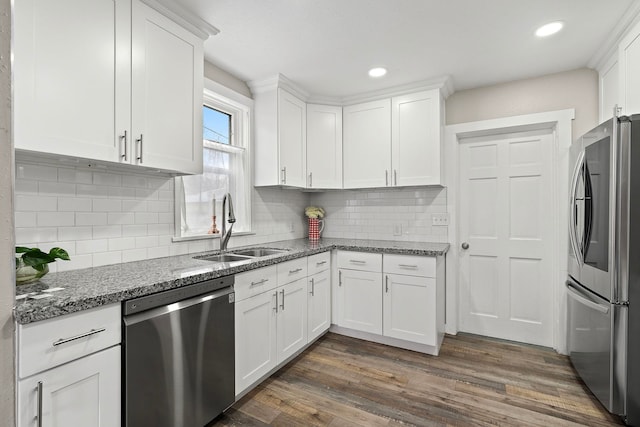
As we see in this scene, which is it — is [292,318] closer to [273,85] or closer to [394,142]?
[394,142]

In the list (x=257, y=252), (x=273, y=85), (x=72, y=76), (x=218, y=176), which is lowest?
(x=257, y=252)

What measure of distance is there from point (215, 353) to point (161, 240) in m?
0.93

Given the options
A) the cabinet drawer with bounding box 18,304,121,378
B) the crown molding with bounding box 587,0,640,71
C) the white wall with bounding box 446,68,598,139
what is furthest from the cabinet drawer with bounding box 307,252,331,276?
the crown molding with bounding box 587,0,640,71

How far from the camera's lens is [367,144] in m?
3.34

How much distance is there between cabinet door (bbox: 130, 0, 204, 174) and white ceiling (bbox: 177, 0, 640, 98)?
9.8 inches

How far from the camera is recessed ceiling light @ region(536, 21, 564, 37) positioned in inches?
82.6

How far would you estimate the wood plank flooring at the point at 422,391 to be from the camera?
1.91 metres

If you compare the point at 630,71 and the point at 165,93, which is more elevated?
the point at 630,71

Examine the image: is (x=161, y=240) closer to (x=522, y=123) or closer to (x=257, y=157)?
(x=257, y=157)

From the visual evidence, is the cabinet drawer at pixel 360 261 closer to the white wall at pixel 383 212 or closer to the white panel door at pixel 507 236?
the white wall at pixel 383 212

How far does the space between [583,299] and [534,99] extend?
71.2 inches

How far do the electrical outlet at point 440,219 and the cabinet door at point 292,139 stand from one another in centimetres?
139

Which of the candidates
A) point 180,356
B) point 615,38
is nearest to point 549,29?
point 615,38

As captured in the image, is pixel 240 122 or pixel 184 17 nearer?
pixel 184 17
